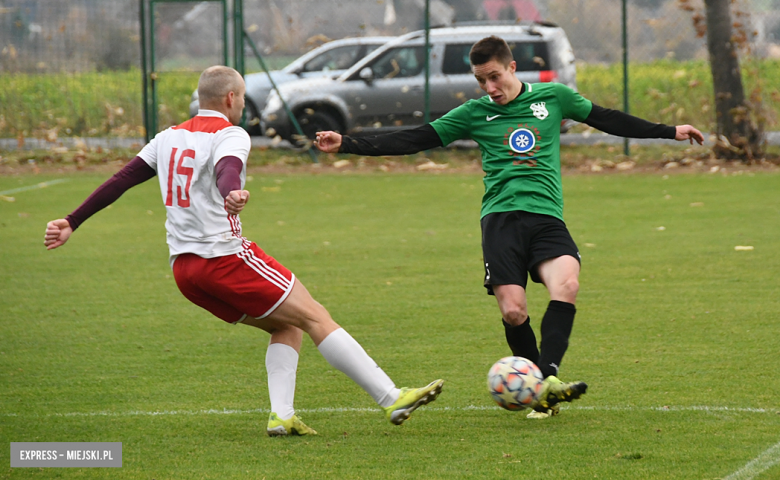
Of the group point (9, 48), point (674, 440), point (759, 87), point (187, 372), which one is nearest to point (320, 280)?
point (187, 372)

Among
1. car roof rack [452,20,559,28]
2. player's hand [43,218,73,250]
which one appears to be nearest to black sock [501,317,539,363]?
player's hand [43,218,73,250]

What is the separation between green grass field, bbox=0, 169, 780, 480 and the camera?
4.20 metres

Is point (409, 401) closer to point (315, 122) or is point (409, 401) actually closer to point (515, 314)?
point (515, 314)

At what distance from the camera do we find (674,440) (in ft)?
14.1

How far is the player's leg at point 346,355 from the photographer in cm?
436

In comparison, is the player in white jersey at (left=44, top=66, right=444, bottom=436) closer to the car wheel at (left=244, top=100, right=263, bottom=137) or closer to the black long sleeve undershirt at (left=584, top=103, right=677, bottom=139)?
the black long sleeve undershirt at (left=584, top=103, right=677, bottom=139)

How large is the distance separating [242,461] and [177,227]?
1.05 m

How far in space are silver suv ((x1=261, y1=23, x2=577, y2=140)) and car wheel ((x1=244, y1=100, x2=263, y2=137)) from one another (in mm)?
435

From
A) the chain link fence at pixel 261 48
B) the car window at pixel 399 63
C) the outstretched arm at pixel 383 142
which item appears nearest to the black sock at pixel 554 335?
the outstretched arm at pixel 383 142

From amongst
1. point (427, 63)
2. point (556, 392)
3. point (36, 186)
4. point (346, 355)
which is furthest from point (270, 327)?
point (427, 63)

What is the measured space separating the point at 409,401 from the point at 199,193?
1.29 meters

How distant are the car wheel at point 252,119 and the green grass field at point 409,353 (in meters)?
5.89

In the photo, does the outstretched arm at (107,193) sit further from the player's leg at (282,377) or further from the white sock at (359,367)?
the white sock at (359,367)

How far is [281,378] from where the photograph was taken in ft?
15.1
